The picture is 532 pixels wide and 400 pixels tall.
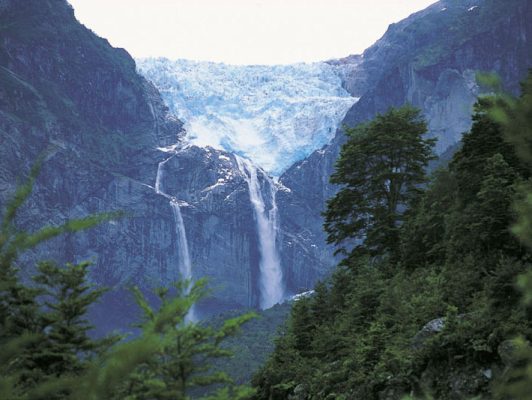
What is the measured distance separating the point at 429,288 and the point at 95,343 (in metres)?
8.43

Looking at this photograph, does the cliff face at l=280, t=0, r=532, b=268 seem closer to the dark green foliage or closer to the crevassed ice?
the crevassed ice

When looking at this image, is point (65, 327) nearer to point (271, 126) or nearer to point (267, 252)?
point (267, 252)

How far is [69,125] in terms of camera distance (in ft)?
485

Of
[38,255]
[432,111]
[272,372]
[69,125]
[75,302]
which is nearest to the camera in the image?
[75,302]

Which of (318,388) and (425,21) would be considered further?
(425,21)

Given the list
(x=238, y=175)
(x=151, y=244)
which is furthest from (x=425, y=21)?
(x=151, y=244)

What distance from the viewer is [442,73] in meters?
157

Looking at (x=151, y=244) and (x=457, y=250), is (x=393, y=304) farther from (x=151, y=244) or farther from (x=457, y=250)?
(x=151, y=244)

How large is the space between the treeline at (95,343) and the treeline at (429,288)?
1803 millimetres

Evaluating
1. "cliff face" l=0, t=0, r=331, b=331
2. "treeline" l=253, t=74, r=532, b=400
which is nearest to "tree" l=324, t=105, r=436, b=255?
"treeline" l=253, t=74, r=532, b=400

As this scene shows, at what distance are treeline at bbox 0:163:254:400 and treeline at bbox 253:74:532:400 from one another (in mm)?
1803

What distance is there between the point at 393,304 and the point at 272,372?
15.3 ft

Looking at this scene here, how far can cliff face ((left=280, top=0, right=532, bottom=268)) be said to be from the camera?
150 meters

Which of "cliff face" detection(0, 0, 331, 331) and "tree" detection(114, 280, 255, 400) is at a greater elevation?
"cliff face" detection(0, 0, 331, 331)
